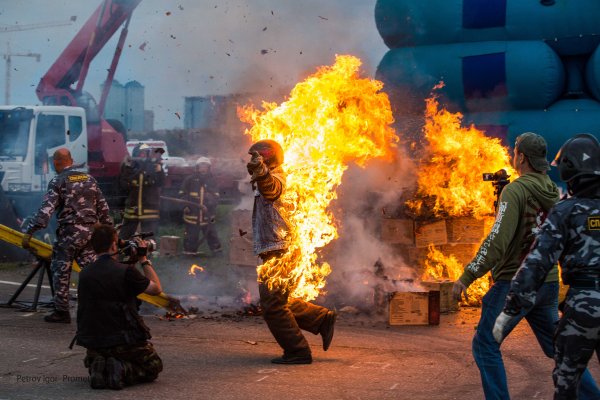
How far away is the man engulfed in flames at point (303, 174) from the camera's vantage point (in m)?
6.52

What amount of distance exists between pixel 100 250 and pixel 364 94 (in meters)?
3.66

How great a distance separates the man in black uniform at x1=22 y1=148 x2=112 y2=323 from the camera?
27.3 ft

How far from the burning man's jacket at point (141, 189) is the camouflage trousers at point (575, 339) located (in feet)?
34.1

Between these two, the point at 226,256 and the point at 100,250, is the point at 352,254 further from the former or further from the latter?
the point at 226,256

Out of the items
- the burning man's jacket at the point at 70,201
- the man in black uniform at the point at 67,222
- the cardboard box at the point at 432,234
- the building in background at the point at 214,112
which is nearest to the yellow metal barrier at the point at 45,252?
the man in black uniform at the point at 67,222

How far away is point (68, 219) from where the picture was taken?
8.38 metres

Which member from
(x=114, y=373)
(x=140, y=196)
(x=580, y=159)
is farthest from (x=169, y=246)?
(x=580, y=159)

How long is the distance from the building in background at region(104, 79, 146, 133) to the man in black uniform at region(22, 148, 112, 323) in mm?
9700

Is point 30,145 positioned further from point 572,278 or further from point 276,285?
point 572,278

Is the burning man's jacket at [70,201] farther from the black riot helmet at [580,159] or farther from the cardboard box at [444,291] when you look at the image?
the black riot helmet at [580,159]

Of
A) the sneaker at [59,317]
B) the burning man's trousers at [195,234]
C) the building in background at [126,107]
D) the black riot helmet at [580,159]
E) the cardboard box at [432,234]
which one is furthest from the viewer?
the building in background at [126,107]

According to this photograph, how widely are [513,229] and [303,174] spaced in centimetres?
300

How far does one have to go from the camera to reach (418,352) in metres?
7.10

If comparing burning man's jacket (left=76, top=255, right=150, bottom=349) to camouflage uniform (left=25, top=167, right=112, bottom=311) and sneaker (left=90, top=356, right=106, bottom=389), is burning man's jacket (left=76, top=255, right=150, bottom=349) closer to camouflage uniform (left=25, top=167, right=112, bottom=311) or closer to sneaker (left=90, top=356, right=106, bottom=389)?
sneaker (left=90, top=356, right=106, bottom=389)
